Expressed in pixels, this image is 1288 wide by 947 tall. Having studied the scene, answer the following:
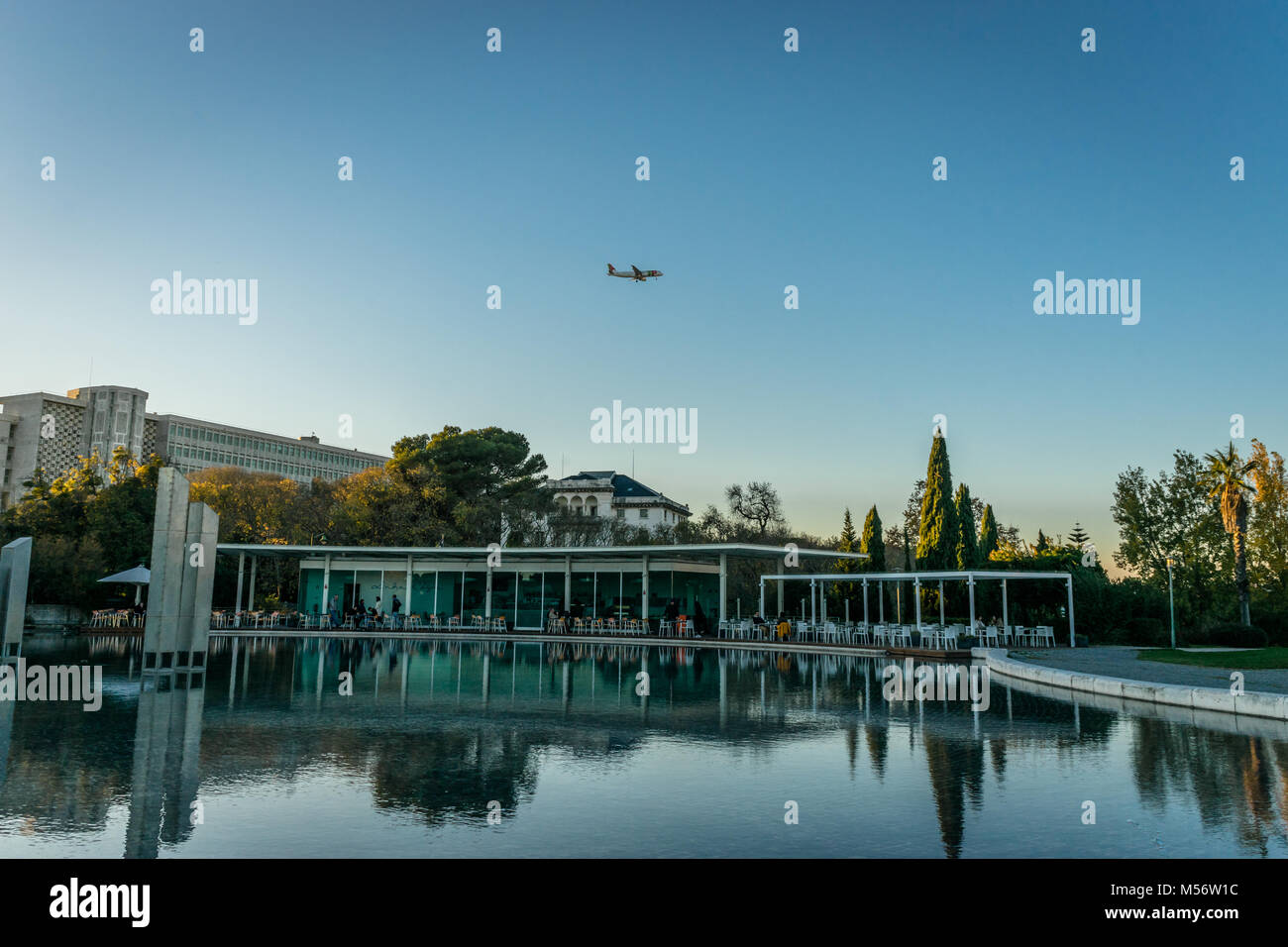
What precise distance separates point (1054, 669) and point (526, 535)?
32.0 metres

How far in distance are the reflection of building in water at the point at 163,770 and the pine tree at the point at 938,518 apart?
27434 mm

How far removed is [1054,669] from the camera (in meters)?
16.9

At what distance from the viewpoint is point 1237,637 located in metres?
28.1

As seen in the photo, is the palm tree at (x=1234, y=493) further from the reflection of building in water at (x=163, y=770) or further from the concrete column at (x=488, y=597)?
the reflection of building in water at (x=163, y=770)

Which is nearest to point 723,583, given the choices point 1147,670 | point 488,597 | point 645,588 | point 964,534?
point 645,588

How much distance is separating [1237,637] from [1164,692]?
18.1 metres

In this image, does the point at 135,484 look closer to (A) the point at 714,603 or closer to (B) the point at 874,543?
(A) the point at 714,603

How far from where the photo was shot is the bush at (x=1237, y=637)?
2803cm

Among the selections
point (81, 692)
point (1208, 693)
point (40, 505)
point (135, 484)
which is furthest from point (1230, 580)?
point (40, 505)

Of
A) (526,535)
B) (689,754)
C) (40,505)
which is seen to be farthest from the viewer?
(526,535)

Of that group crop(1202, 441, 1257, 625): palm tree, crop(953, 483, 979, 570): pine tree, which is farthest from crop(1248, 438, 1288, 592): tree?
crop(953, 483, 979, 570): pine tree

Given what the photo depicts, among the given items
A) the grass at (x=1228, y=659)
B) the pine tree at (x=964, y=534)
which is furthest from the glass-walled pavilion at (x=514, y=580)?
the grass at (x=1228, y=659)

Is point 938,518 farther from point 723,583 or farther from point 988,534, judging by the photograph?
point 988,534
